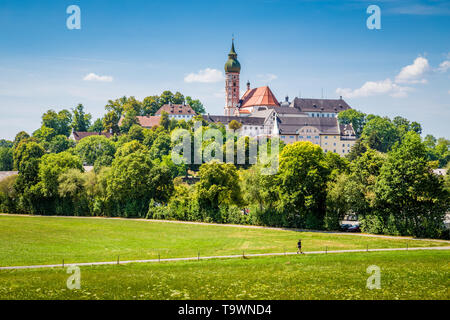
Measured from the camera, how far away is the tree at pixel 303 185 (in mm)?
54625

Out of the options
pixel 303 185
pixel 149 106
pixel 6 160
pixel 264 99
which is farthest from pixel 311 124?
pixel 303 185

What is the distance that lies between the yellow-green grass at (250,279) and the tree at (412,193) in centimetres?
1282

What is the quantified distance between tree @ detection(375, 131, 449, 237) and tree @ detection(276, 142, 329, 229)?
7567mm

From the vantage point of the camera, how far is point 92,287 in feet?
85.7

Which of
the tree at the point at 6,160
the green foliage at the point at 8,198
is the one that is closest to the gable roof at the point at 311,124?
the tree at the point at 6,160

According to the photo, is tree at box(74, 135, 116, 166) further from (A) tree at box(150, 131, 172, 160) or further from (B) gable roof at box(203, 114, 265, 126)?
(B) gable roof at box(203, 114, 265, 126)

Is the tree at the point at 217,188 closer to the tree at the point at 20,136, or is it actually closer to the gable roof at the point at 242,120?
the gable roof at the point at 242,120

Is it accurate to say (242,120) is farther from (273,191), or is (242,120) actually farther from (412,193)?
(412,193)

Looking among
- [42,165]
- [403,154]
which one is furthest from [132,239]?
[42,165]

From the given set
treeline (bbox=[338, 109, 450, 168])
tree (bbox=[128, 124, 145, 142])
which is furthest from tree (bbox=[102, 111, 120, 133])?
treeline (bbox=[338, 109, 450, 168])

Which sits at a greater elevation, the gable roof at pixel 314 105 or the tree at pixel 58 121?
the gable roof at pixel 314 105

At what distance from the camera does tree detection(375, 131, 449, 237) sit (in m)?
47.5

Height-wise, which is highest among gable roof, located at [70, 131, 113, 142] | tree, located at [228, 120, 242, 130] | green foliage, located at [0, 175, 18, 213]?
tree, located at [228, 120, 242, 130]

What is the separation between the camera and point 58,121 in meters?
170
